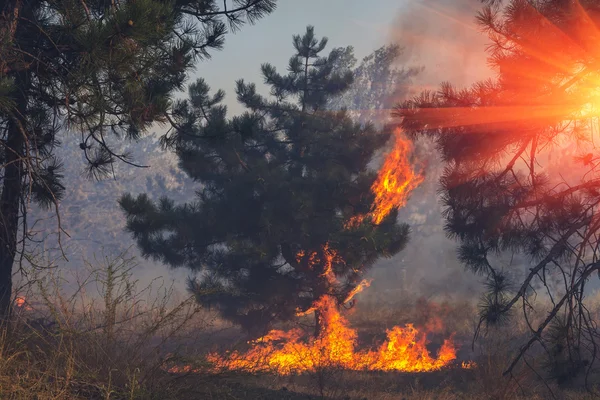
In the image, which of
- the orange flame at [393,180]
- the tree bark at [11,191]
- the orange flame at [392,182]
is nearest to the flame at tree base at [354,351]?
the orange flame at [392,182]

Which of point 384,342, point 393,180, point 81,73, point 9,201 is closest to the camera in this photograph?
point 81,73

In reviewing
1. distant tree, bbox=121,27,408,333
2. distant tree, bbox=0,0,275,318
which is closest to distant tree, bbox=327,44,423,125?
distant tree, bbox=121,27,408,333

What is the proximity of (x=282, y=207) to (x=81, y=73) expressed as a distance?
11.6 meters

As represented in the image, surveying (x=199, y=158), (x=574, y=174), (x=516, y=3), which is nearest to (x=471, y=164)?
(x=516, y=3)

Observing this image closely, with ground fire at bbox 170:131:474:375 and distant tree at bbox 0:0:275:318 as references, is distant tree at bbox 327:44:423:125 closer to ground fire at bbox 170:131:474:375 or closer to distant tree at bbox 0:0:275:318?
ground fire at bbox 170:131:474:375

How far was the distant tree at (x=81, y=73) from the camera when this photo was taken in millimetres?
5848

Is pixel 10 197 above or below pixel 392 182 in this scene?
below

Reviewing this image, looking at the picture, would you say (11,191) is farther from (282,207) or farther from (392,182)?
(392,182)

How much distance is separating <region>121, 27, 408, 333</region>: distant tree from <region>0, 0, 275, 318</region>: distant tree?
26.4ft

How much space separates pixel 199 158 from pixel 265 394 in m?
11.6

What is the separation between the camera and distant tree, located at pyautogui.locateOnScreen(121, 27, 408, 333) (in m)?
17.5

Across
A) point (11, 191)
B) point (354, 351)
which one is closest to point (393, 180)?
point (354, 351)

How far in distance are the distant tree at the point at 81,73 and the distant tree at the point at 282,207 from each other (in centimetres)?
806

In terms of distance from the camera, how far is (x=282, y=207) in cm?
1788
